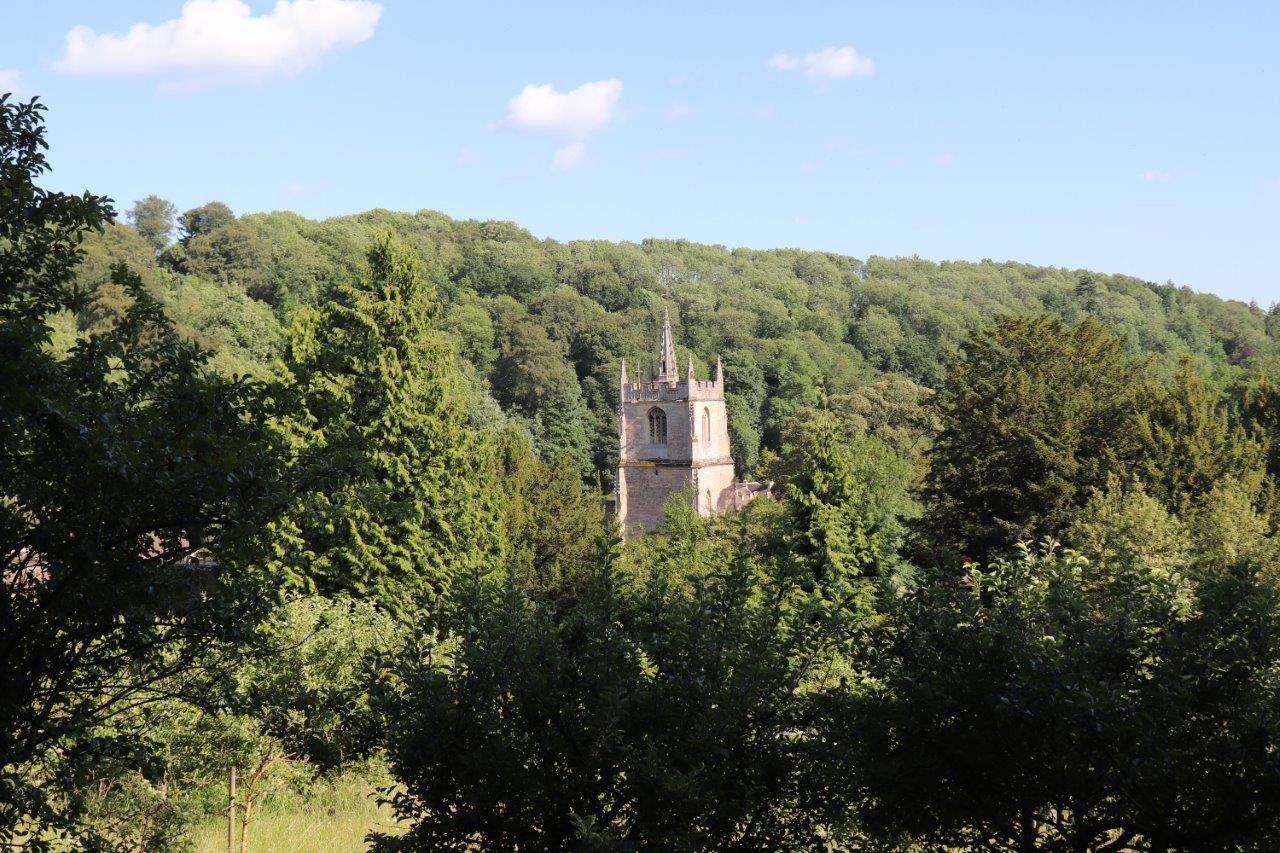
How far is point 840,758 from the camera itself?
959 centimetres

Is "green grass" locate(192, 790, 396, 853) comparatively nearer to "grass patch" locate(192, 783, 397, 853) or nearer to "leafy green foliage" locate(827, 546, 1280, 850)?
"grass patch" locate(192, 783, 397, 853)

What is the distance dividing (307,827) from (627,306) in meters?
93.5

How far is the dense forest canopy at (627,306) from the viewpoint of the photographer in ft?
272

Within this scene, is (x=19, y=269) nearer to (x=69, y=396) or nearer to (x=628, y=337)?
(x=69, y=396)

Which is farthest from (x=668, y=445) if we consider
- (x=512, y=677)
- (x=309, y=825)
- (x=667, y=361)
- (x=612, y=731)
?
(x=612, y=731)

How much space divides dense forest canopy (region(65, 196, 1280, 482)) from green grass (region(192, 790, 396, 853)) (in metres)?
41.5

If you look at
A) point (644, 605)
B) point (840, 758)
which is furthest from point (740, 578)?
point (840, 758)

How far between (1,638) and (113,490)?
1.39 metres

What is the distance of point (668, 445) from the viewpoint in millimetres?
70250

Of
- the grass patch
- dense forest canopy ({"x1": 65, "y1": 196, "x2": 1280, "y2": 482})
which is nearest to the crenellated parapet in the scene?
dense forest canopy ({"x1": 65, "y1": 196, "x2": 1280, "y2": 482})

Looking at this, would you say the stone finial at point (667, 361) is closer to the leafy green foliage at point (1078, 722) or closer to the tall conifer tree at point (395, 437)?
the tall conifer tree at point (395, 437)

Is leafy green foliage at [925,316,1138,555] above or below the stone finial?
below

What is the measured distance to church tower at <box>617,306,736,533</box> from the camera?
227 ft

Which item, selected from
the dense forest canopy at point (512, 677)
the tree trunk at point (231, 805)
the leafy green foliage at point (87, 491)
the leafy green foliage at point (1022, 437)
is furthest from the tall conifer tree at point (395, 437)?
the leafy green foliage at point (87, 491)
